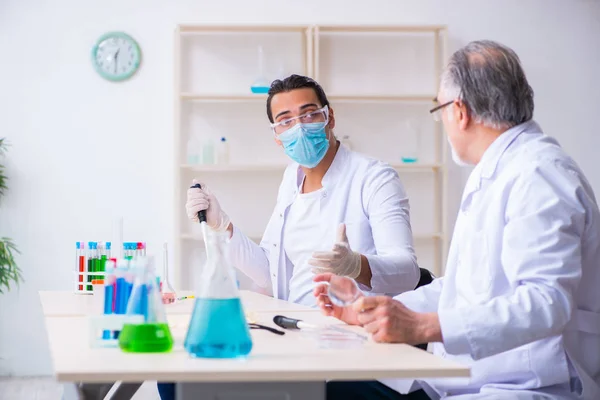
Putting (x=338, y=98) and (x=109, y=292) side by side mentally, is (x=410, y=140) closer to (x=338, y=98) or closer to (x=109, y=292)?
(x=338, y=98)

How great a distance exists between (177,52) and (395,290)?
2.63m

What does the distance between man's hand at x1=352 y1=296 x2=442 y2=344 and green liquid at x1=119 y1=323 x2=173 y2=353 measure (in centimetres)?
35

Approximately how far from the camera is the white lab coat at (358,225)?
7.47 ft

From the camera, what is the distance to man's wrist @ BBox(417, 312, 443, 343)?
138 cm

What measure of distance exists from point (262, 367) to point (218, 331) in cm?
10

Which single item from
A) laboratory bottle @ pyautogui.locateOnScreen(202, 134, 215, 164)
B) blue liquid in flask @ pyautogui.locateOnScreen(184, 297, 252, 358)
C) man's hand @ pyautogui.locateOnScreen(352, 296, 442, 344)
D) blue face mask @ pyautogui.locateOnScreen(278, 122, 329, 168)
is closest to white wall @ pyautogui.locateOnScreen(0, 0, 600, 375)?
laboratory bottle @ pyautogui.locateOnScreen(202, 134, 215, 164)

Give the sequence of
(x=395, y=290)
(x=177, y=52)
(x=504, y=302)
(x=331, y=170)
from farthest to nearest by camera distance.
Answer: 1. (x=177, y=52)
2. (x=331, y=170)
3. (x=395, y=290)
4. (x=504, y=302)

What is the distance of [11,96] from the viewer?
4.61 m

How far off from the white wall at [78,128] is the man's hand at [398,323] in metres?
3.39

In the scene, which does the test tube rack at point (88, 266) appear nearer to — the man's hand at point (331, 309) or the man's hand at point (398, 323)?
the man's hand at point (331, 309)

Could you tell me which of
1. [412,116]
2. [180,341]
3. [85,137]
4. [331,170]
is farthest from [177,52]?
[180,341]

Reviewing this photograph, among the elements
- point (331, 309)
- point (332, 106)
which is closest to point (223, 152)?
point (332, 106)

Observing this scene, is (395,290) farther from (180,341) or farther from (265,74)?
(265,74)

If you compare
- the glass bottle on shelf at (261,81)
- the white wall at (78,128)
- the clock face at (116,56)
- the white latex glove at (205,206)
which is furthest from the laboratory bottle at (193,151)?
the white latex glove at (205,206)
